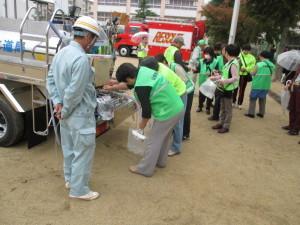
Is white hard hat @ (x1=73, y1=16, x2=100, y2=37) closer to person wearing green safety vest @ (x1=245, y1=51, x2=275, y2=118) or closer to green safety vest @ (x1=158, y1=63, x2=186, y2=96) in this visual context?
green safety vest @ (x1=158, y1=63, x2=186, y2=96)

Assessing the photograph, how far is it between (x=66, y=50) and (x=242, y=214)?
238cm

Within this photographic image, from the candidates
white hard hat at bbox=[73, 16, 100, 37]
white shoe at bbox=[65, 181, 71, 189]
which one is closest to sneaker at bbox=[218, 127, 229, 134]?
white shoe at bbox=[65, 181, 71, 189]

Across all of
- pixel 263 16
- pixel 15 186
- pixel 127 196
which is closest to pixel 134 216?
pixel 127 196

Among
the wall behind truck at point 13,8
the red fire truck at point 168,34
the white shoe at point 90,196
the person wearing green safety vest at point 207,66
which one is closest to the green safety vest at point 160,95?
the white shoe at point 90,196

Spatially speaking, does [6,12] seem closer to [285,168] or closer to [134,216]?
[134,216]

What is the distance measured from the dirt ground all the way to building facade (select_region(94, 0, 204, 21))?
55.3 m

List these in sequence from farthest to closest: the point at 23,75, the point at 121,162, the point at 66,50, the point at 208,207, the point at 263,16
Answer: the point at 263,16 → the point at 121,162 → the point at 23,75 → the point at 208,207 → the point at 66,50

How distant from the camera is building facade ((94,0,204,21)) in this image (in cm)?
5822

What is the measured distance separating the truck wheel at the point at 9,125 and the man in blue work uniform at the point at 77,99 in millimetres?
1229

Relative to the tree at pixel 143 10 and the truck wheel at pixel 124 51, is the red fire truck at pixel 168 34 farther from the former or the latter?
the tree at pixel 143 10

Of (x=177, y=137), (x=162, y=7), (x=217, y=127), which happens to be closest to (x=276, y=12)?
(x=217, y=127)

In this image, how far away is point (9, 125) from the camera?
4254 mm

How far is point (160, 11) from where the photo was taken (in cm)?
6012

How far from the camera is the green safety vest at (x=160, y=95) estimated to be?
346 centimetres
